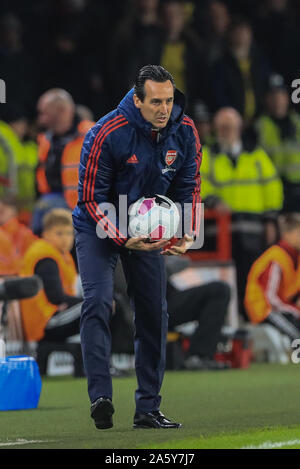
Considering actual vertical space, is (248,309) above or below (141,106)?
below

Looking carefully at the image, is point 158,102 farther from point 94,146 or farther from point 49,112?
point 49,112

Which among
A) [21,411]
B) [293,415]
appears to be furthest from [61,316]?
[293,415]

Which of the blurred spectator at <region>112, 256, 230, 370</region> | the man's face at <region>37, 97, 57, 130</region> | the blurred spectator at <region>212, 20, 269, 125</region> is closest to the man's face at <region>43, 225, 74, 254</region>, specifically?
the blurred spectator at <region>112, 256, 230, 370</region>

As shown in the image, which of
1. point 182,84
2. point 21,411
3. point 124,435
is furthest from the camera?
point 182,84

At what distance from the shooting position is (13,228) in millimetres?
12414

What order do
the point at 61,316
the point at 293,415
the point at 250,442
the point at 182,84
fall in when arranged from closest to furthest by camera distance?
the point at 250,442, the point at 293,415, the point at 61,316, the point at 182,84

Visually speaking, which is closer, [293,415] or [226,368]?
[293,415]

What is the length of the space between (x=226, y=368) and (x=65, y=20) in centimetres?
594

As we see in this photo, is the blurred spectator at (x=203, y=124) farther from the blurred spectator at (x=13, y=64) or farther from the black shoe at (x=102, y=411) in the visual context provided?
the black shoe at (x=102, y=411)

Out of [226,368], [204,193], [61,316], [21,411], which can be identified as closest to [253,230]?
[204,193]

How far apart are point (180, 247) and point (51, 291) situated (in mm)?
4446

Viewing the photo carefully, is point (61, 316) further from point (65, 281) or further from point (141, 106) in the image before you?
point (141, 106)

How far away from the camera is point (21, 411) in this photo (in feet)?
25.7

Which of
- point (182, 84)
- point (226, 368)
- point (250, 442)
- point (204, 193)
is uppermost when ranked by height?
point (182, 84)
